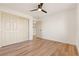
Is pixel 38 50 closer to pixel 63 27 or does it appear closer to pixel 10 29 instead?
pixel 10 29

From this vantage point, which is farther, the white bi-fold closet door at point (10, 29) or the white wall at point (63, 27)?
the white wall at point (63, 27)

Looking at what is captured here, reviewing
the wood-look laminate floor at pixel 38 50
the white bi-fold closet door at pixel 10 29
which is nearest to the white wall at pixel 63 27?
the wood-look laminate floor at pixel 38 50

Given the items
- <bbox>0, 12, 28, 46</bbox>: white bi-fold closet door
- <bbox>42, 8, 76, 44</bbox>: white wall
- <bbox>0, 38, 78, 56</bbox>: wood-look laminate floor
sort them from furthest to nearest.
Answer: <bbox>42, 8, 76, 44</bbox>: white wall
<bbox>0, 12, 28, 46</bbox>: white bi-fold closet door
<bbox>0, 38, 78, 56</bbox>: wood-look laminate floor

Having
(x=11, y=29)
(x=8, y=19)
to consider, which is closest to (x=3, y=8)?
(x=8, y=19)

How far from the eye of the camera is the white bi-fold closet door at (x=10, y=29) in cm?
444

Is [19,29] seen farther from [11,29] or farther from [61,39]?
[61,39]

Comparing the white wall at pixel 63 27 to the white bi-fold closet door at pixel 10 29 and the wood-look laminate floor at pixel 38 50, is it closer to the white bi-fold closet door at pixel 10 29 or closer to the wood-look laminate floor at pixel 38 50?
the wood-look laminate floor at pixel 38 50

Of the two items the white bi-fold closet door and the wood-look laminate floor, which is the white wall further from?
the white bi-fold closet door

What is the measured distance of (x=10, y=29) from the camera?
16.1ft

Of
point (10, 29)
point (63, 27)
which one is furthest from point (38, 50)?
point (63, 27)

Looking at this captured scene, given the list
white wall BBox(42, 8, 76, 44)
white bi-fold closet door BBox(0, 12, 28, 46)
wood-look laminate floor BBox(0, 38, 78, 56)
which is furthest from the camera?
white wall BBox(42, 8, 76, 44)

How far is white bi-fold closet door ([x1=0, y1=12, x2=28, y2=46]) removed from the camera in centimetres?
444

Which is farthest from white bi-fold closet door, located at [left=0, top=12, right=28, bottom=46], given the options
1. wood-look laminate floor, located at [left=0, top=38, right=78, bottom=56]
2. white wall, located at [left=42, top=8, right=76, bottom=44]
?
white wall, located at [left=42, top=8, right=76, bottom=44]

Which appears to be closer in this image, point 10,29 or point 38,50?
point 38,50
